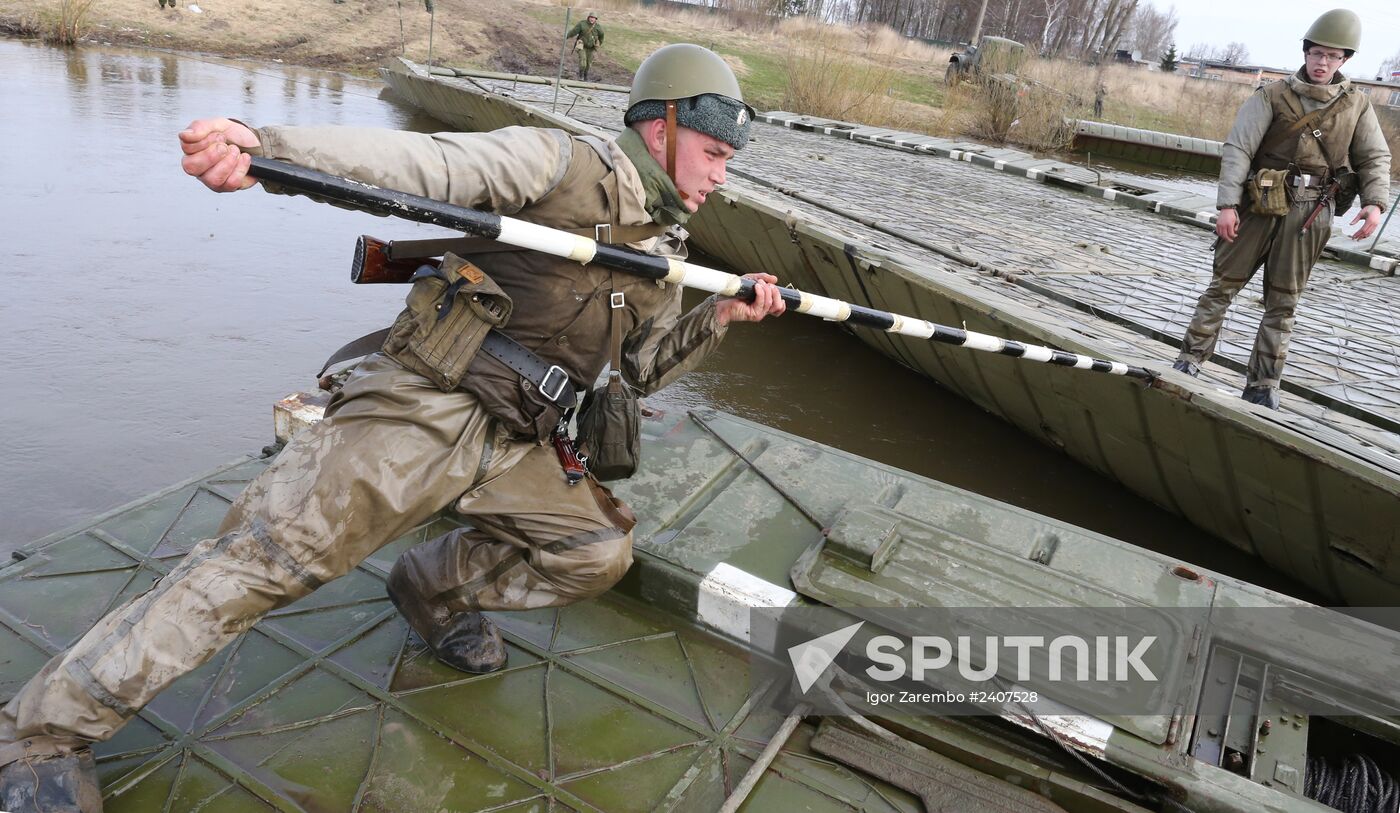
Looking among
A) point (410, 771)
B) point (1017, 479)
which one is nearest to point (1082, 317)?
point (1017, 479)

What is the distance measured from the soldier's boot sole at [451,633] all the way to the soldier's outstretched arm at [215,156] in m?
1.43

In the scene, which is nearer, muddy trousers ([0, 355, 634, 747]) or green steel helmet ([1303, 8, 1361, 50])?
muddy trousers ([0, 355, 634, 747])

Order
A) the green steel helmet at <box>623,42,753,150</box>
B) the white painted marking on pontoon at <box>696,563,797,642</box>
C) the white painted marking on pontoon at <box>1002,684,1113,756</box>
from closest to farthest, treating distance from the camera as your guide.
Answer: the white painted marking on pontoon at <box>1002,684,1113,756</box> < the green steel helmet at <box>623,42,753,150</box> < the white painted marking on pontoon at <box>696,563,797,642</box>

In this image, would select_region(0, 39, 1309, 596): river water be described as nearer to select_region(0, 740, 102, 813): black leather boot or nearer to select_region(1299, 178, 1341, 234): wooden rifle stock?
select_region(1299, 178, 1341, 234): wooden rifle stock

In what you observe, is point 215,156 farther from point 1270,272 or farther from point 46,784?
point 1270,272

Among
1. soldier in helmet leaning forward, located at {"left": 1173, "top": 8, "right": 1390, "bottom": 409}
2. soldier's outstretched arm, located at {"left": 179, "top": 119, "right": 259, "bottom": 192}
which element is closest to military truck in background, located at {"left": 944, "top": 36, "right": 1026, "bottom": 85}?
soldier in helmet leaning forward, located at {"left": 1173, "top": 8, "right": 1390, "bottom": 409}

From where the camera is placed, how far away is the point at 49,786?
7.20 feet

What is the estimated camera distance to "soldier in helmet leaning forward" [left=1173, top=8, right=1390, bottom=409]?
5.41 meters

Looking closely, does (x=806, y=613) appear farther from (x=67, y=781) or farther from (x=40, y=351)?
(x=40, y=351)

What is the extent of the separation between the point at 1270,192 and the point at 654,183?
4398 millimetres

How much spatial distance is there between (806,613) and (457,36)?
2562cm

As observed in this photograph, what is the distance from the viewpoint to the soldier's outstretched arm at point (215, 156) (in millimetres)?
1929

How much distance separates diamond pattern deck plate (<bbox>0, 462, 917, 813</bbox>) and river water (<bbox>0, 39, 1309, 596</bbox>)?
144cm

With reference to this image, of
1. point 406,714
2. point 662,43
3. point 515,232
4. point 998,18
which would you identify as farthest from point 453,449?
point 998,18
